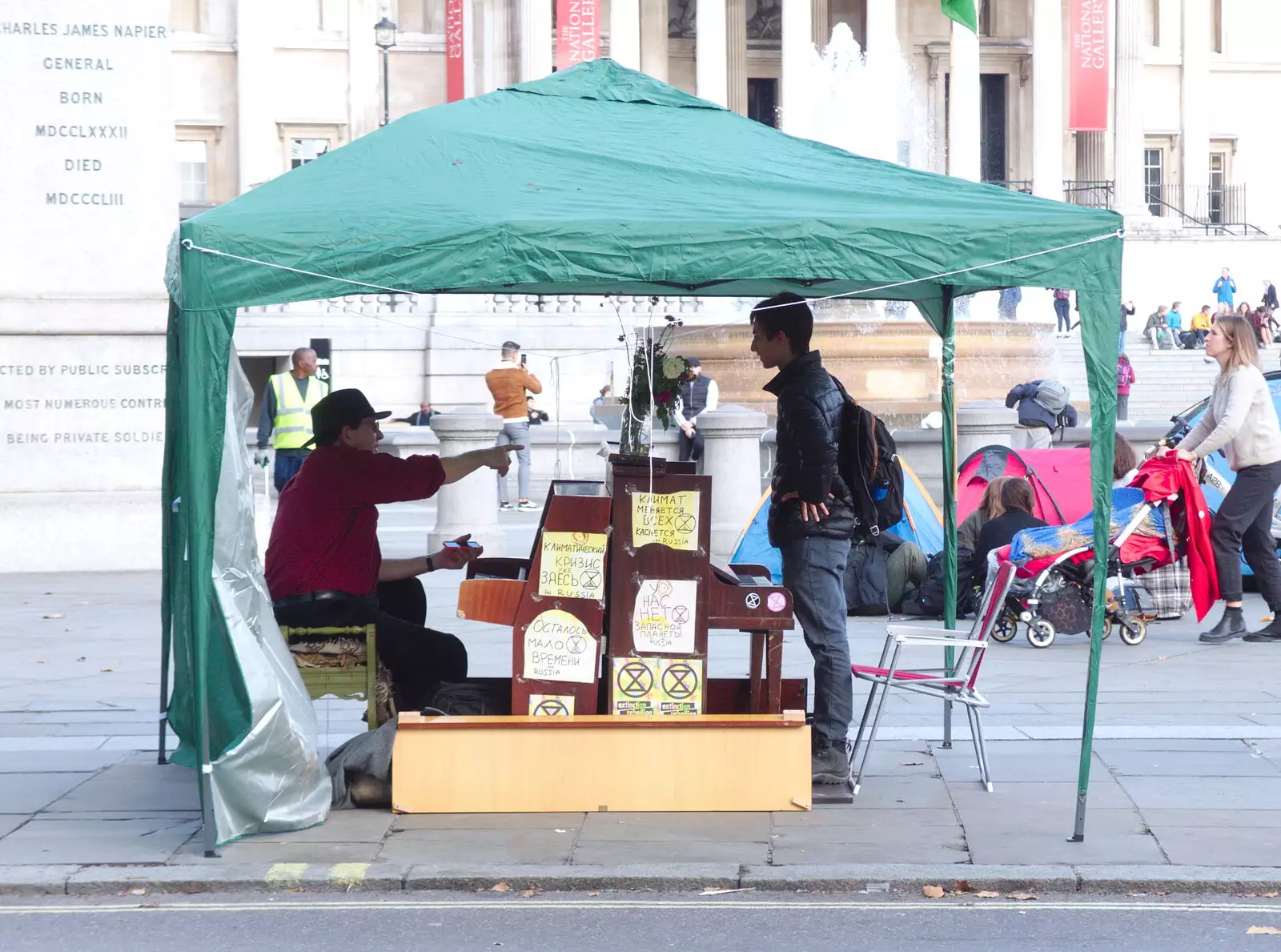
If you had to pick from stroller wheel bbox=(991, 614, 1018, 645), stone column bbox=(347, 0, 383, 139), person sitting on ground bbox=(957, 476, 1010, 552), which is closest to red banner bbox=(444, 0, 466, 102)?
stone column bbox=(347, 0, 383, 139)

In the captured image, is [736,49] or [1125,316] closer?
[1125,316]

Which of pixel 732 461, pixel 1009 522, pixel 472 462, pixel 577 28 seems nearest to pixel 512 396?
pixel 732 461

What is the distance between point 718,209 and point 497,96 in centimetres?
153

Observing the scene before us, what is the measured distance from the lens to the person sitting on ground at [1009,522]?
11719 millimetres

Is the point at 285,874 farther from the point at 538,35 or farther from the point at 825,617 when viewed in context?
the point at 538,35

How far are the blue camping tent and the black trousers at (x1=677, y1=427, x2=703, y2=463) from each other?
410 cm

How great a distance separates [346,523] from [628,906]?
2238 mm

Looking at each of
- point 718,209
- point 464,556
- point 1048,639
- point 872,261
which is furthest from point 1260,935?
point 1048,639

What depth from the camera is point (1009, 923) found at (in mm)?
5734

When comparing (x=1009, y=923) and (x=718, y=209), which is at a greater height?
(x=718, y=209)

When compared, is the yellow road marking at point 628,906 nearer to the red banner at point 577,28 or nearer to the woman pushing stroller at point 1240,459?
the woman pushing stroller at point 1240,459

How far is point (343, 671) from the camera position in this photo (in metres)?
7.33

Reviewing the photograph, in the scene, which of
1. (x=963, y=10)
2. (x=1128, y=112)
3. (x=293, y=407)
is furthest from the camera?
(x=1128, y=112)

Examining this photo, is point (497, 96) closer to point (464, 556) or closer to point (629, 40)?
point (464, 556)
